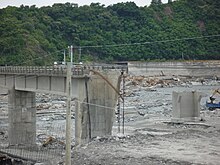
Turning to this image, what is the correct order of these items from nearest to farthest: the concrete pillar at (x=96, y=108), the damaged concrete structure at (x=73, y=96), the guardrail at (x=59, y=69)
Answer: the concrete pillar at (x=96, y=108) → the damaged concrete structure at (x=73, y=96) → the guardrail at (x=59, y=69)

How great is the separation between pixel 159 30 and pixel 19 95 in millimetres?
114142

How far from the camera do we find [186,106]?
37688 mm

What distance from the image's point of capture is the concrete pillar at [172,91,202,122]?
123ft

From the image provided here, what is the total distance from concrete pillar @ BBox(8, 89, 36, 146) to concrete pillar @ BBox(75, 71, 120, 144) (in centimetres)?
919

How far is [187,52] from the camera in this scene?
13900 centimetres

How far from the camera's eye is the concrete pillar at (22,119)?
3647 centimetres

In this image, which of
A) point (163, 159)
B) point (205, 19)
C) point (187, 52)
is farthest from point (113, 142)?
point (205, 19)

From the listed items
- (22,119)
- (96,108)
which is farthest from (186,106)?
(22,119)

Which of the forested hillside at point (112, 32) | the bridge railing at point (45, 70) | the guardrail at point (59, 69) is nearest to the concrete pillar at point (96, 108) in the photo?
the guardrail at point (59, 69)

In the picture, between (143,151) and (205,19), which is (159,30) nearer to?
(205,19)

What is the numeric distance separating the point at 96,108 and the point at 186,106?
12.2 meters

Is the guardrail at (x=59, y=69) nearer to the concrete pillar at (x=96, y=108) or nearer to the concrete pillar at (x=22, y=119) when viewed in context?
the concrete pillar at (x=96, y=108)

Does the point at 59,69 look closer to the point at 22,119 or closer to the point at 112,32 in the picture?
the point at 22,119

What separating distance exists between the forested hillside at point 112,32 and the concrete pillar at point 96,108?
200 ft
